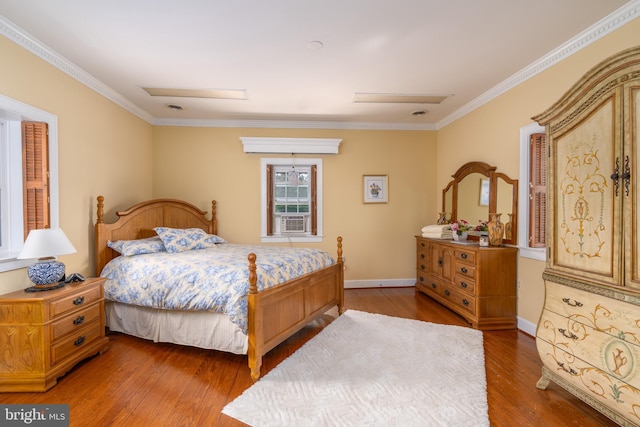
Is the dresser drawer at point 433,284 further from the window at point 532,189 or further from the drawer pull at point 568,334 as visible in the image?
the drawer pull at point 568,334

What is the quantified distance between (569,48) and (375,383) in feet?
11.1

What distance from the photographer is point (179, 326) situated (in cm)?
295

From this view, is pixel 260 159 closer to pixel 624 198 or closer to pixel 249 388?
pixel 249 388

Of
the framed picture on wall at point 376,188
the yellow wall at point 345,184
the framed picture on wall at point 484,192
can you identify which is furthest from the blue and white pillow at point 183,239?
the framed picture on wall at point 484,192

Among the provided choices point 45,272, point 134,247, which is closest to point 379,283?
point 134,247

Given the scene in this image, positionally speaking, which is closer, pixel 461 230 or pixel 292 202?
pixel 461 230

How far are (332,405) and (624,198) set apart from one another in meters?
2.23

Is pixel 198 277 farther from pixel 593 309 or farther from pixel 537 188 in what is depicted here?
pixel 537 188

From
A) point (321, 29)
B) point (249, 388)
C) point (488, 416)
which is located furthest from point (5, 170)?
point (488, 416)

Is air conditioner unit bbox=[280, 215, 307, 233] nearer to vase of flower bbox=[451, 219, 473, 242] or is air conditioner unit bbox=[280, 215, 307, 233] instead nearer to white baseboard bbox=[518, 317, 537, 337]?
vase of flower bbox=[451, 219, 473, 242]

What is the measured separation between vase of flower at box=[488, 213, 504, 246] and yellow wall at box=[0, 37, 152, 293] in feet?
15.1

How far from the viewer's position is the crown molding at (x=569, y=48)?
2.32m

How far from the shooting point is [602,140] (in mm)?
1938

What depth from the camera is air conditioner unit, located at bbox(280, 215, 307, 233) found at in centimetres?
524
